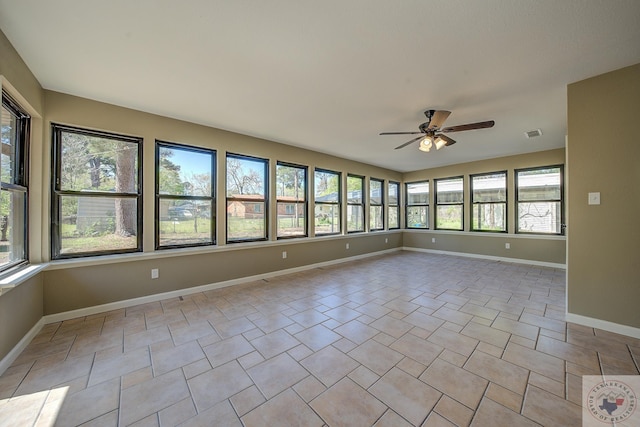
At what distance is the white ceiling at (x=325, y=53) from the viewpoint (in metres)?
1.63

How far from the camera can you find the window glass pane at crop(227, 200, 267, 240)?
4.05m

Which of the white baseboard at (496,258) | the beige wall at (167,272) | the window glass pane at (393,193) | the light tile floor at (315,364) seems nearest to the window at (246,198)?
the beige wall at (167,272)

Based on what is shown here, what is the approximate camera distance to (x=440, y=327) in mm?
2531

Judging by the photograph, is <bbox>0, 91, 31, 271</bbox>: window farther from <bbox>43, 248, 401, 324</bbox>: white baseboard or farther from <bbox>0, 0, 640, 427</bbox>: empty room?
<bbox>43, 248, 401, 324</bbox>: white baseboard

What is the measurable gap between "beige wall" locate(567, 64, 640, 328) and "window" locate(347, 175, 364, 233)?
4016 millimetres

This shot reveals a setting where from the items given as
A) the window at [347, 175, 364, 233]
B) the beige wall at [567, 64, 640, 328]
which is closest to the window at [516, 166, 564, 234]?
the beige wall at [567, 64, 640, 328]

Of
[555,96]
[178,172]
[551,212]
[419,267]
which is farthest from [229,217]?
[551,212]

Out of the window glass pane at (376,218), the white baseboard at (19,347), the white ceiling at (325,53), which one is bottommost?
the white baseboard at (19,347)

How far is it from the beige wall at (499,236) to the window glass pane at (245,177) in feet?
16.6

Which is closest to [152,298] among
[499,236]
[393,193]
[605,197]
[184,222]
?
[184,222]

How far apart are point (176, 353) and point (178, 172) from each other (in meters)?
2.48

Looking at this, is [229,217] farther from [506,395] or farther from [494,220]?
[494,220]

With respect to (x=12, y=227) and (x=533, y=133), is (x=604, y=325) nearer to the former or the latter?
(x=533, y=133)

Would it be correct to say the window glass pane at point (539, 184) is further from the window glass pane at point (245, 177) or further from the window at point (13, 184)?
the window at point (13, 184)
